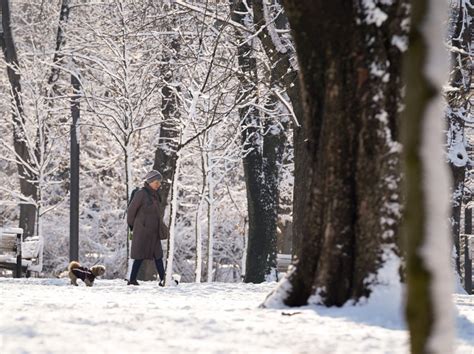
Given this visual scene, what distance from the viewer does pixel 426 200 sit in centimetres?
284

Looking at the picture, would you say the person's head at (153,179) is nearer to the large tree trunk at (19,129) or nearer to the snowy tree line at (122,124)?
the snowy tree line at (122,124)

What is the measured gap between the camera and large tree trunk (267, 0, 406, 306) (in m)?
7.02

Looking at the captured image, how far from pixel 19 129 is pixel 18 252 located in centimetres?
802

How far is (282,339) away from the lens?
5.73 metres

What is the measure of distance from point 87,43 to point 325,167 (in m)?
18.1

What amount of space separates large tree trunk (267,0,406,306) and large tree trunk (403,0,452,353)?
162 inches

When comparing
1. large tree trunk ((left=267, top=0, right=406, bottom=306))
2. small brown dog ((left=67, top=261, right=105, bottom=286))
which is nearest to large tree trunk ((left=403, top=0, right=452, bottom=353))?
large tree trunk ((left=267, top=0, right=406, bottom=306))

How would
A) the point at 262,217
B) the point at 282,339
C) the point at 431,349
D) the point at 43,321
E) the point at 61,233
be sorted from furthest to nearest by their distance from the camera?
1. the point at 61,233
2. the point at 262,217
3. the point at 43,321
4. the point at 282,339
5. the point at 431,349

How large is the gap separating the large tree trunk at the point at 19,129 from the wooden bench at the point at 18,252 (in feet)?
15.7

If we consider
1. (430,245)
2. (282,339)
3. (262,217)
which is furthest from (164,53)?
(430,245)

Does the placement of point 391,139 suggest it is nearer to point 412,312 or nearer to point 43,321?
point 43,321

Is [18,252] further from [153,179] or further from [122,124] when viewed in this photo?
[153,179]

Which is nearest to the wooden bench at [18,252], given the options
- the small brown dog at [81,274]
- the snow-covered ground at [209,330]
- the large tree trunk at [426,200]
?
the small brown dog at [81,274]

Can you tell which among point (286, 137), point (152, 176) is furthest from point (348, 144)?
point (286, 137)
